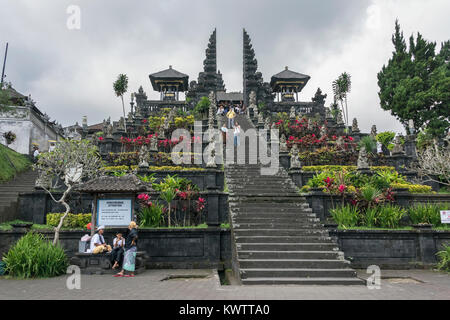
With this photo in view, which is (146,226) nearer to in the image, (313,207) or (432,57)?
(313,207)

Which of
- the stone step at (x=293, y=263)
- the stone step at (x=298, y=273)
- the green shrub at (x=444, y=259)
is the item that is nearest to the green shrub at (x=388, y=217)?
the green shrub at (x=444, y=259)

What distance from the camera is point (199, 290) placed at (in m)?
7.14

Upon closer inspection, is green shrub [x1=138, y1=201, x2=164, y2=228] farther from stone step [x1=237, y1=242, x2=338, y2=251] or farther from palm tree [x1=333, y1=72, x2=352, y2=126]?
palm tree [x1=333, y1=72, x2=352, y2=126]

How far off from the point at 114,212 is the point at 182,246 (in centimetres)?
244

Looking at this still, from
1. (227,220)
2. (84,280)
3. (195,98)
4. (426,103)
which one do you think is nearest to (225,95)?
(195,98)

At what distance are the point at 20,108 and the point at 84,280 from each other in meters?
23.1

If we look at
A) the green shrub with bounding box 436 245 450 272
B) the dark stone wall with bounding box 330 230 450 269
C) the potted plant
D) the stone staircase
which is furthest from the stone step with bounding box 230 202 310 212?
the potted plant

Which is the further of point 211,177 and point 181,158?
point 181,158

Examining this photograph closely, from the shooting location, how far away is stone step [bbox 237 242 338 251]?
9.68m

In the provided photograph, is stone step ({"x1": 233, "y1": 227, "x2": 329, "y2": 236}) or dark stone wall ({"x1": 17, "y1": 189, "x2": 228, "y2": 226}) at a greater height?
dark stone wall ({"x1": 17, "y1": 189, "x2": 228, "y2": 226})

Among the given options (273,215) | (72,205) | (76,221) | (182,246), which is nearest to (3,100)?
(72,205)

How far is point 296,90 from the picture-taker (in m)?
43.1

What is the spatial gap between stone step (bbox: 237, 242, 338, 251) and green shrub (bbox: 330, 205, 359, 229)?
6.47 feet

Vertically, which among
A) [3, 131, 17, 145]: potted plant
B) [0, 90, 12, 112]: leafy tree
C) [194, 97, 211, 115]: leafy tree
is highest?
[194, 97, 211, 115]: leafy tree
